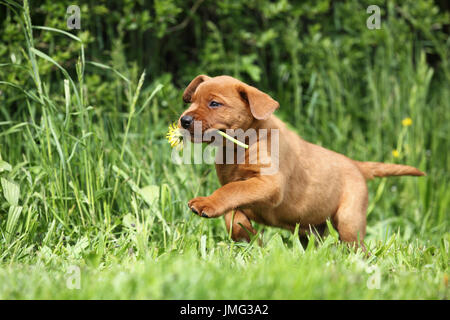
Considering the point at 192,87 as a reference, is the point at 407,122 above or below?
below

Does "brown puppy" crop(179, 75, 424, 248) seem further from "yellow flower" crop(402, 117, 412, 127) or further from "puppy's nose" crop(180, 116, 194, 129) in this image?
"yellow flower" crop(402, 117, 412, 127)

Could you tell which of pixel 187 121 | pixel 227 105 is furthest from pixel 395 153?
pixel 187 121

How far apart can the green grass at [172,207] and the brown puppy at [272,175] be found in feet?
0.63

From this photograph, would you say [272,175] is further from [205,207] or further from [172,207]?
[172,207]

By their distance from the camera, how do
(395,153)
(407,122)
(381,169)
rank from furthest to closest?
(407,122), (395,153), (381,169)

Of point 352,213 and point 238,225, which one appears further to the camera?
point 352,213

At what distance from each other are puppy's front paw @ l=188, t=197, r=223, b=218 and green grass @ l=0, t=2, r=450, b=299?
8.3 inches

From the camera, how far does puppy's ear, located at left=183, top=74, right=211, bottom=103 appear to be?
2863mm

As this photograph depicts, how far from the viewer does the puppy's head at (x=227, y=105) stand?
2.54 metres

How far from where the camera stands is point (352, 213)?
10.1 ft

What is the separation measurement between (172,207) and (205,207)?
89cm

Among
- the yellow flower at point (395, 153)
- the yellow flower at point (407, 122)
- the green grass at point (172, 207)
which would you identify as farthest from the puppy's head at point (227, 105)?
the yellow flower at point (407, 122)

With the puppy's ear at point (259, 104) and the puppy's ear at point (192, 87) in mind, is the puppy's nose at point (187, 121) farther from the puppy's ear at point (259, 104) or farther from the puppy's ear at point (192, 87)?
the puppy's ear at point (192, 87)

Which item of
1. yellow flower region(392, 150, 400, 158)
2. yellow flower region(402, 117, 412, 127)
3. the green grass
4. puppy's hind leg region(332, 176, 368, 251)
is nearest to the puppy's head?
the green grass
